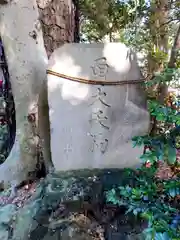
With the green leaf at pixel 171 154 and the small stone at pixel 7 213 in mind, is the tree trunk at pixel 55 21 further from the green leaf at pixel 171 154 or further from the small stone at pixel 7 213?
the green leaf at pixel 171 154

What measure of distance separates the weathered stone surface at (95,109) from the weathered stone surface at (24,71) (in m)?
0.36

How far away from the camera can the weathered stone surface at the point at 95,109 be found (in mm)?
1633

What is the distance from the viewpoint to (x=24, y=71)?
2.01 meters

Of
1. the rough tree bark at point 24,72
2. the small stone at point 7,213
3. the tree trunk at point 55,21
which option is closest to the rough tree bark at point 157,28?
the tree trunk at point 55,21

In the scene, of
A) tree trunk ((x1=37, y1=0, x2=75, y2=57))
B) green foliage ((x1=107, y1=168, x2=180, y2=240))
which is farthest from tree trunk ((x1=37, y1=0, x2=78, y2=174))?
green foliage ((x1=107, y1=168, x2=180, y2=240))

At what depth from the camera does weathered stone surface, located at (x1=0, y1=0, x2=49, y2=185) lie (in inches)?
78.6

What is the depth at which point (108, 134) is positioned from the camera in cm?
170

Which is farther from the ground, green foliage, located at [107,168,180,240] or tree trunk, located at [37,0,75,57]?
tree trunk, located at [37,0,75,57]

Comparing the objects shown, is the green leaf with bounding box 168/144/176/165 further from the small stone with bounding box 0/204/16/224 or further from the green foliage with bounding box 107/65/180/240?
the small stone with bounding box 0/204/16/224

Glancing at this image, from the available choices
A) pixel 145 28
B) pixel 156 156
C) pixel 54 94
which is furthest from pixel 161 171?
pixel 145 28

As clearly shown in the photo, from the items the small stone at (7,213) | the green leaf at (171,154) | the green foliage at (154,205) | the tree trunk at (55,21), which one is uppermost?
the tree trunk at (55,21)

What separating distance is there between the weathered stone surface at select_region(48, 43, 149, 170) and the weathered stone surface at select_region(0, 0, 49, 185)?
36cm

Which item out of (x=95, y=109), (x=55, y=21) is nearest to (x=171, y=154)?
(x=95, y=109)

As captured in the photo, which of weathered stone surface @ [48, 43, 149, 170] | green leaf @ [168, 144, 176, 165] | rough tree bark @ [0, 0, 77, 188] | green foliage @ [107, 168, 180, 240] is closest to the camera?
green foliage @ [107, 168, 180, 240]
